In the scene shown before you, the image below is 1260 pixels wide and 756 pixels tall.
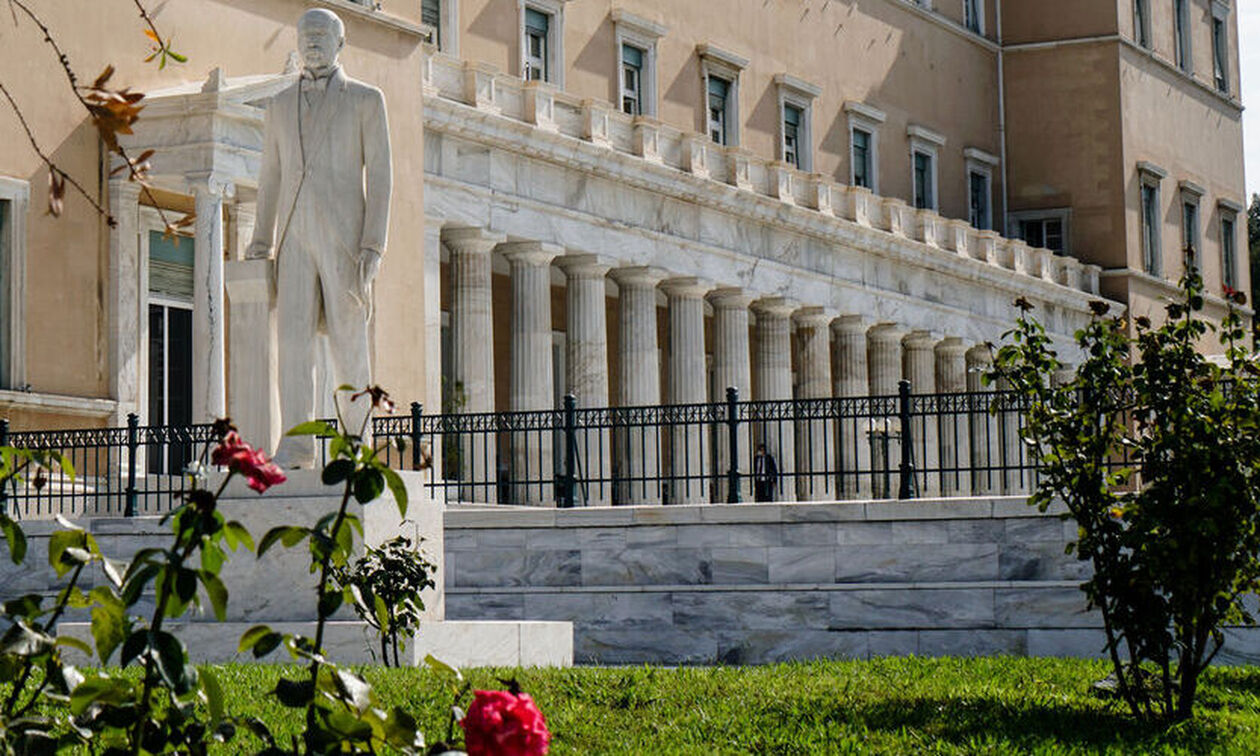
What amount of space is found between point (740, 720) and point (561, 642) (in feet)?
17.1

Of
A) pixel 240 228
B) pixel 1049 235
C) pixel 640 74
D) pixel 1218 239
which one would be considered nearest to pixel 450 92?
pixel 240 228

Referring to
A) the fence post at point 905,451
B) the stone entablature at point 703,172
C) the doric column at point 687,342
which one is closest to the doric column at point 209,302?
the stone entablature at point 703,172

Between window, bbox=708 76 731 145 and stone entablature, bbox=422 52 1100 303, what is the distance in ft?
8.87

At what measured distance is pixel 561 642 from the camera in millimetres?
16984

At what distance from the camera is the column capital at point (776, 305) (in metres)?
41.3

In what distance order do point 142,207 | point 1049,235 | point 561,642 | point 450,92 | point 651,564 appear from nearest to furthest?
point 561,642
point 651,564
point 142,207
point 450,92
point 1049,235

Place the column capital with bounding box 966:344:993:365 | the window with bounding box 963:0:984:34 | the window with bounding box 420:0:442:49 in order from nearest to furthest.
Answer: the window with bounding box 420:0:442:49 → the column capital with bounding box 966:344:993:365 → the window with bounding box 963:0:984:34

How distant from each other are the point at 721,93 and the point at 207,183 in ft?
67.0

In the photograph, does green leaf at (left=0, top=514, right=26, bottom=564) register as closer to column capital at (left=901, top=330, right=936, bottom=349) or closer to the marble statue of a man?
the marble statue of a man

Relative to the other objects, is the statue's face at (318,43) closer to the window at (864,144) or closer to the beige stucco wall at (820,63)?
the beige stucco wall at (820,63)

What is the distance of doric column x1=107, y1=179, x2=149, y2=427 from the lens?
1017 inches

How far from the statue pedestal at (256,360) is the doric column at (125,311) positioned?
9.84 m

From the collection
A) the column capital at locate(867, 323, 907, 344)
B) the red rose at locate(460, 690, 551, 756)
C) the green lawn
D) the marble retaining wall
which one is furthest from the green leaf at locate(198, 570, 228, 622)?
the column capital at locate(867, 323, 907, 344)

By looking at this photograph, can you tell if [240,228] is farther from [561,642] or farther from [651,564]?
[561,642]
